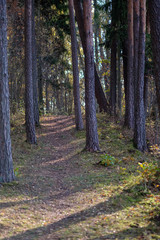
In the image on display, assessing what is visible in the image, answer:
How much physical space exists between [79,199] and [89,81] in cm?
612

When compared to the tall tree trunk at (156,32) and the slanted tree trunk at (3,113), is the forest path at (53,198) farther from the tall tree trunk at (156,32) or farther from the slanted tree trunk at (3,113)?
the tall tree trunk at (156,32)

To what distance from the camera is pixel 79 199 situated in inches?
242

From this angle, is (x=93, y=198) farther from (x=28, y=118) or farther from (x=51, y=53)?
(x=51, y=53)

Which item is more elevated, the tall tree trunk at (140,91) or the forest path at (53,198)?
the tall tree trunk at (140,91)

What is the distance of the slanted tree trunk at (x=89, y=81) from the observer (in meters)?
10.9

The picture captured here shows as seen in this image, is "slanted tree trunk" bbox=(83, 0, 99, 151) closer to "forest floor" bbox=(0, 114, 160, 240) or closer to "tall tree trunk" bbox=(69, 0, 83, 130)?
"forest floor" bbox=(0, 114, 160, 240)

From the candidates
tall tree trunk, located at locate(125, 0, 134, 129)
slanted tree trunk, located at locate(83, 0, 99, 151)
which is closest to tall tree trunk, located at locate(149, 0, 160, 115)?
slanted tree trunk, located at locate(83, 0, 99, 151)

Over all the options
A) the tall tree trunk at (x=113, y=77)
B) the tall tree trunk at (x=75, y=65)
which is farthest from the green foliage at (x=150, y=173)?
the tall tree trunk at (x=113, y=77)

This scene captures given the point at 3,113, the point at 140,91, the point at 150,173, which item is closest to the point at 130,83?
the point at 140,91

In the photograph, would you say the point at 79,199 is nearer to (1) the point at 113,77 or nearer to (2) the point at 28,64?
(2) the point at 28,64

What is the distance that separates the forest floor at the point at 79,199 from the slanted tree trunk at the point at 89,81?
27.3 inches

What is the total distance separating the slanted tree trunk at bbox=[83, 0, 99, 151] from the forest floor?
0.69 metres

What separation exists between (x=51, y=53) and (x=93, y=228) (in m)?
19.3

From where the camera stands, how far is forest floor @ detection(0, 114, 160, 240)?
431cm
